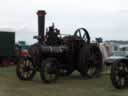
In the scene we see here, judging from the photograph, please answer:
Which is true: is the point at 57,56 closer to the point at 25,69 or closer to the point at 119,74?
the point at 25,69

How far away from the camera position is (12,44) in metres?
22.4

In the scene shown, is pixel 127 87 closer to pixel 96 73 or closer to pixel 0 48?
pixel 96 73

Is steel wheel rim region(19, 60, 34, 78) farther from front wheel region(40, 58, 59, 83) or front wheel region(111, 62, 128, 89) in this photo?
front wheel region(111, 62, 128, 89)

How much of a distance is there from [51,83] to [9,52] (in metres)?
11.1

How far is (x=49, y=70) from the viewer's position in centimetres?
1159

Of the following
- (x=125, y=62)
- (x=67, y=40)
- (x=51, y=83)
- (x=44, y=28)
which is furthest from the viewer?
(x=67, y=40)

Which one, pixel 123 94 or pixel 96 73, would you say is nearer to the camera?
pixel 123 94

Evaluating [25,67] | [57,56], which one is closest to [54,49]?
[57,56]

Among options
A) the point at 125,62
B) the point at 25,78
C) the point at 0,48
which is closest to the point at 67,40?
the point at 25,78

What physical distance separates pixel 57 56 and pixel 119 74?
124 inches

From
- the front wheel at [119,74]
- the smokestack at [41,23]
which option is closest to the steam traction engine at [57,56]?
the smokestack at [41,23]

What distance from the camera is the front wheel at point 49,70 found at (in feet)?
37.5

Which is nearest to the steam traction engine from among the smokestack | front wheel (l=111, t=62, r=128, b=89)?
the smokestack

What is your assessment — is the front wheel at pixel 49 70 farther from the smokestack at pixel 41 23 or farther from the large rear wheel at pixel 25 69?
the large rear wheel at pixel 25 69
